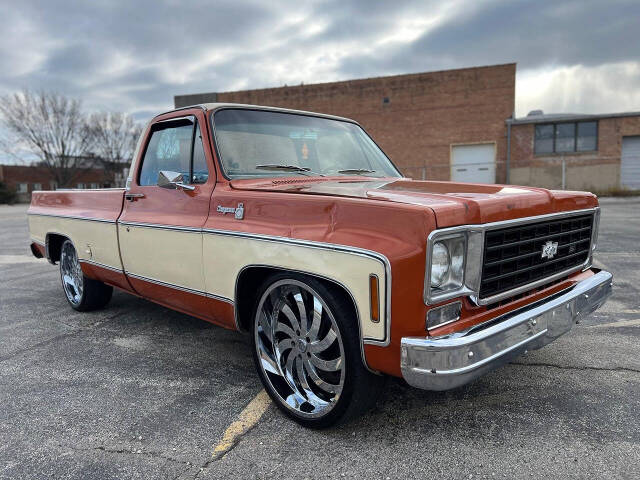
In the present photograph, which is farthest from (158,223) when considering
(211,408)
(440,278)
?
(440,278)

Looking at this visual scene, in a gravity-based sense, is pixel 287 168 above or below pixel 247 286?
above

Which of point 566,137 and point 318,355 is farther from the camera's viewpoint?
point 566,137

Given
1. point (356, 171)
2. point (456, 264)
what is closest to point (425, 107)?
point (356, 171)

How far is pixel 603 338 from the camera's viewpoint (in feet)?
12.5

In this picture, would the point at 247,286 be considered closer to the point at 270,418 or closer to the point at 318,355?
the point at 318,355

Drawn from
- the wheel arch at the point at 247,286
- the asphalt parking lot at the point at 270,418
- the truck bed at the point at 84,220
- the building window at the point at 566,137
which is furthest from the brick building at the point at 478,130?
the wheel arch at the point at 247,286

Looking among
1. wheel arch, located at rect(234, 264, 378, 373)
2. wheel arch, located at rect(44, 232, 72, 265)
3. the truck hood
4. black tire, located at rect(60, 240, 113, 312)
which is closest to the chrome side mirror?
the truck hood

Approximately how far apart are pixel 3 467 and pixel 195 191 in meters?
1.85

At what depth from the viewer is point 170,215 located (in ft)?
11.2

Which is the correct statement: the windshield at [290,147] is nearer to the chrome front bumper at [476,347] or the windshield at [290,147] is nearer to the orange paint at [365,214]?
the orange paint at [365,214]

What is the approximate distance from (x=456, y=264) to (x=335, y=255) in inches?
22.1

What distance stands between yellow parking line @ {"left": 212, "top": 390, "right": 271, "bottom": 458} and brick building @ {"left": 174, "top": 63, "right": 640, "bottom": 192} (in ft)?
79.9

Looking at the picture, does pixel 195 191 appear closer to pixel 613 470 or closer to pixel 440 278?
pixel 440 278

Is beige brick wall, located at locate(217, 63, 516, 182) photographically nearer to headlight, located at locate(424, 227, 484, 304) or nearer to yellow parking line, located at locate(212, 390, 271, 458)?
yellow parking line, located at locate(212, 390, 271, 458)
